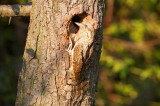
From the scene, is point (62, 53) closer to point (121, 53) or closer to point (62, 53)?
point (62, 53)

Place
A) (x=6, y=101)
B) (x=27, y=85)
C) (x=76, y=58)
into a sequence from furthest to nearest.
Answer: (x=6, y=101) < (x=27, y=85) < (x=76, y=58)

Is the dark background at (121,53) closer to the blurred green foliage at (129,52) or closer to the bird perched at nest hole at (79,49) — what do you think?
the blurred green foliage at (129,52)

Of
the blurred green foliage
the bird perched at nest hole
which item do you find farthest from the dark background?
the bird perched at nest hole

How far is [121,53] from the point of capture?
5.50m

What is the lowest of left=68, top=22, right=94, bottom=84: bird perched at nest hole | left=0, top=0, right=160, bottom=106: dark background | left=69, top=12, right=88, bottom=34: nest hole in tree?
left=0, top=0, right=160, bottom=106: dark background

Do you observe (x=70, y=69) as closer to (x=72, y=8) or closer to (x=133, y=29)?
(x=72, y=8)

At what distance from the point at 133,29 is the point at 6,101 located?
1.62 m

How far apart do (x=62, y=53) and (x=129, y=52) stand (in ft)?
11.7

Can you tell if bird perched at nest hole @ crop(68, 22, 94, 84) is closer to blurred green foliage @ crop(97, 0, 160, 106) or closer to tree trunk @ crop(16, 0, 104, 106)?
tree trunk @ crop(16, 0, 104, 106)

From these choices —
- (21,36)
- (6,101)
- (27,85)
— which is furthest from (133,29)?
(27,85)

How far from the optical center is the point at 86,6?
213cm

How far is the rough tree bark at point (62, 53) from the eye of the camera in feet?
6.96

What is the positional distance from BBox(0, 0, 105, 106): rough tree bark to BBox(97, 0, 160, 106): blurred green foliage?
3.03 metres

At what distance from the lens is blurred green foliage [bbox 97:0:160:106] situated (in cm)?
540
